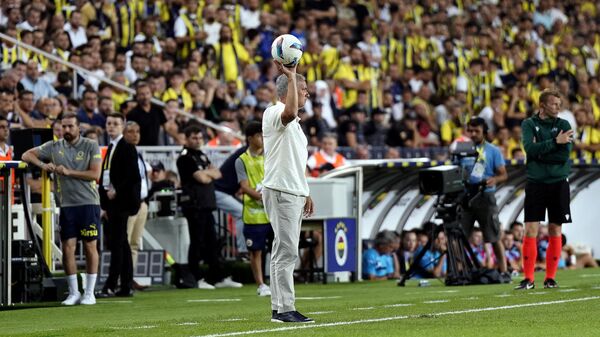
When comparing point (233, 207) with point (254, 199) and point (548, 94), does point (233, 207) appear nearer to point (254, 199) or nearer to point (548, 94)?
point (254, 199)

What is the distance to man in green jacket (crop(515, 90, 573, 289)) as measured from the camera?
51.0 feet

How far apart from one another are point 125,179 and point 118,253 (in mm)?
885

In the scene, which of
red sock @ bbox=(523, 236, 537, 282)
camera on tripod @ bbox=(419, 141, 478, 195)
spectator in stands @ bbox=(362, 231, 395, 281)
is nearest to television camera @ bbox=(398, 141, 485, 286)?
camera on tripod @ bbox=(419, 141, 478, 195)

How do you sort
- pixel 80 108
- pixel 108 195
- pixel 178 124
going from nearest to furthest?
pixel 108 195 → pixel 80 108 → pixel 178 124

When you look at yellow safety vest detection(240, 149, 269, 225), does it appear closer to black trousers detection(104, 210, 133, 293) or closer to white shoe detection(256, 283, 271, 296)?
white shoe detection(256, 283, 271, 296)

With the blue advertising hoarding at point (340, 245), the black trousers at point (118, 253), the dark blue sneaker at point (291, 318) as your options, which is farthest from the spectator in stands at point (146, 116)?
the dark blue sneaker at point (291, 318)

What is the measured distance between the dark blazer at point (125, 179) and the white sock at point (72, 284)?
5.11ft

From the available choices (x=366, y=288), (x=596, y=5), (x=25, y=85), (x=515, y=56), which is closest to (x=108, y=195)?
(x=366, y=288)

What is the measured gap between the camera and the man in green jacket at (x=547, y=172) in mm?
15531

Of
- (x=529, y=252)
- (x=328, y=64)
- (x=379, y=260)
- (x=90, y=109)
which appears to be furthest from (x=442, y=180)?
(x=328, y=64)

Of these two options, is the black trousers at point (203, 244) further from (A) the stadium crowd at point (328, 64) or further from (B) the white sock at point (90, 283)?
(B) the white sock at point (90, 283)

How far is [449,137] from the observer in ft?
92.3

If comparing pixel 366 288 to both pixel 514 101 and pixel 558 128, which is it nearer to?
pixel 558 128

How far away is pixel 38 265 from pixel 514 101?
16.1m
